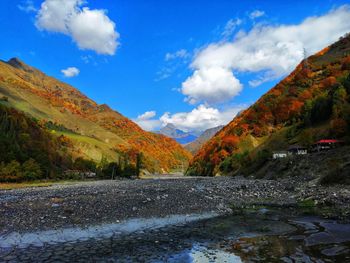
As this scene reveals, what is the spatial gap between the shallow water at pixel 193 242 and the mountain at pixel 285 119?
237 feet

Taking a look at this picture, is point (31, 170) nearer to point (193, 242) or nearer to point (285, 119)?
point (193, 242)

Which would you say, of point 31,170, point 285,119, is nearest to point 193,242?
point 31,170

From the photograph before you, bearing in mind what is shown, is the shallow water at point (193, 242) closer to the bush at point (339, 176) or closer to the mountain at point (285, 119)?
the bush at point (339, 176)

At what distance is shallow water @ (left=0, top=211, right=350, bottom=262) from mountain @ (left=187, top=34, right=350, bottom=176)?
2847 inches

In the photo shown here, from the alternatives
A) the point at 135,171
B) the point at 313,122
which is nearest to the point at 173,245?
the point at 313,122

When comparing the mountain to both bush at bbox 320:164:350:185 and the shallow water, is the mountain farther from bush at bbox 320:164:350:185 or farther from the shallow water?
the shallow water

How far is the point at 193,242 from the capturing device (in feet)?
60.2

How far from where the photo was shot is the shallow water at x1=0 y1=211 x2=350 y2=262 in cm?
1492

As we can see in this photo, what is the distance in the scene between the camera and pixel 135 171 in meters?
187

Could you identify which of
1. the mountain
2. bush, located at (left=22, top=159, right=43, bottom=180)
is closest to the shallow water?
the mountain

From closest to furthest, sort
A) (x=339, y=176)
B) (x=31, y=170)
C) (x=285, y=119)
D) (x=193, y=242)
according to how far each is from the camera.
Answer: (x=193, y=242) < (x=339, y=176) < (x=31, y=170) < (x=285, y=119)

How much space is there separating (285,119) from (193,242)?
462ft

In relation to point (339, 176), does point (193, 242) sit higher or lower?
lower

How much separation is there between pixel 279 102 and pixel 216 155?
41.3 m
